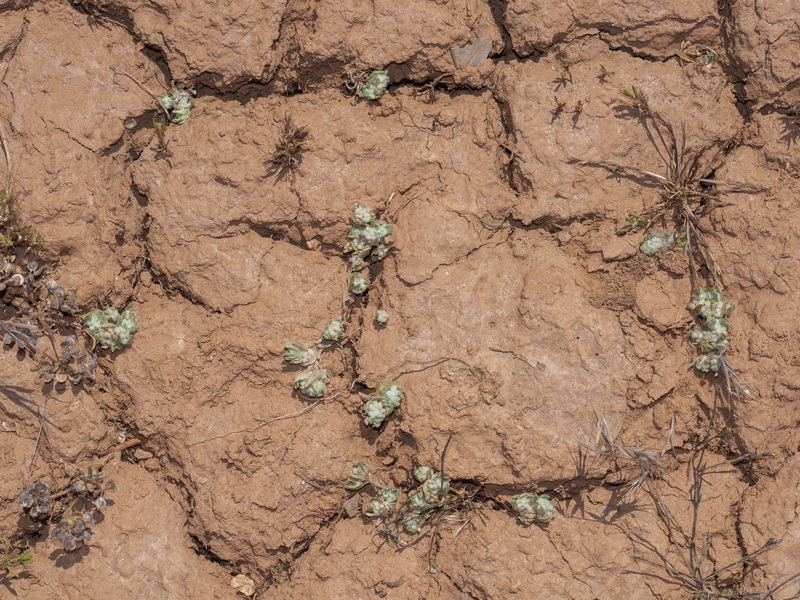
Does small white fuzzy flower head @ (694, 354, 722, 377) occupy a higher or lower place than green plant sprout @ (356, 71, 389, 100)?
lower

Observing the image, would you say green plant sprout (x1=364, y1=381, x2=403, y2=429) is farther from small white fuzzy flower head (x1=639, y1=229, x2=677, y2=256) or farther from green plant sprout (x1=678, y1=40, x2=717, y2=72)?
green plant sprout (x1=678, y1=40, x2=717, y2=72)

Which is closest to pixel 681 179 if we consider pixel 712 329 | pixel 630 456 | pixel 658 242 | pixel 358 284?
pixel 658 242

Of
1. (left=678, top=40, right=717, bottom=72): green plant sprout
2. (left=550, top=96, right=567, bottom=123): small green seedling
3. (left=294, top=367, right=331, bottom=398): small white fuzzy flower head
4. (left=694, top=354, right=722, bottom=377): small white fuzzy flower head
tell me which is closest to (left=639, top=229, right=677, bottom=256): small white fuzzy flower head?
(left=694, top=354, right=722, bottom=377): small white fuzzy flower head

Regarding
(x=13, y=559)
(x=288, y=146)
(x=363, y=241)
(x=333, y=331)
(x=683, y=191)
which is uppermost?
(x=683, y=191)

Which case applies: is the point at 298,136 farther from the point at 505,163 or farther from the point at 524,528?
the point at 524,528

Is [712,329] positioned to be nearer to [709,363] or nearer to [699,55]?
[709,363]

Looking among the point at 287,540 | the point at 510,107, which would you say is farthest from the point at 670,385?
the point at 287,540
